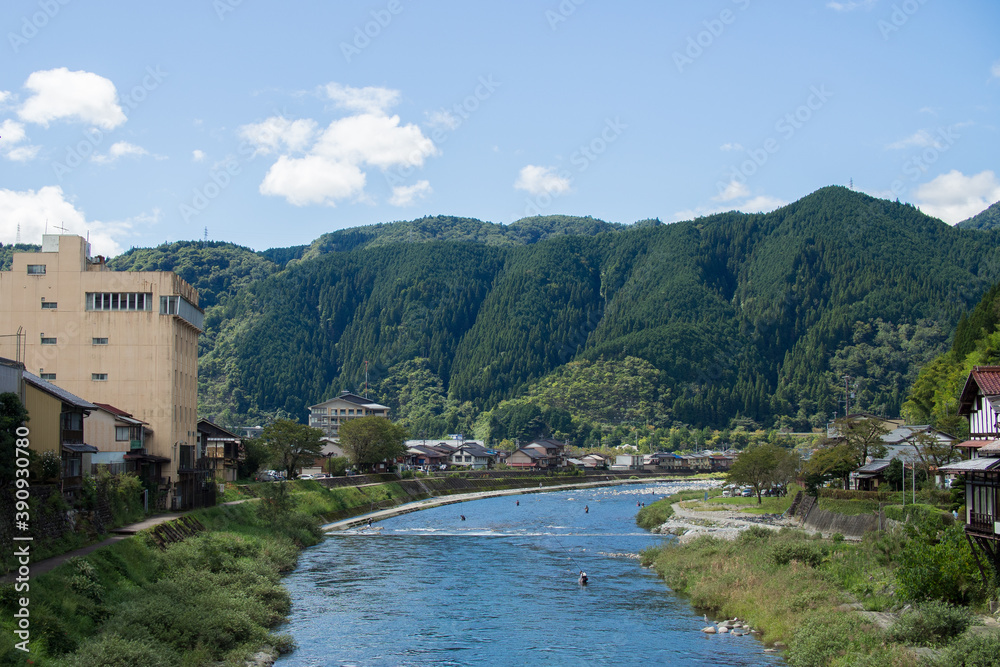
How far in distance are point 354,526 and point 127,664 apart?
50.3m

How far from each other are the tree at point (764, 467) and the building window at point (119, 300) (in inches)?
2048

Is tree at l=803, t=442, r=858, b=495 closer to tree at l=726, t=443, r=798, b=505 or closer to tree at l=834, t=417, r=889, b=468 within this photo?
tree at l=834, t=417, r=889, b=468

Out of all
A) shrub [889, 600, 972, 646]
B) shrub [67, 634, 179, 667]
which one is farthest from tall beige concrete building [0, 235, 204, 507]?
shrub [889, 600, 972, 646]

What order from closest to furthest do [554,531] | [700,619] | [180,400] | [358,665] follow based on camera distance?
[358,665] → [700,619] → [180,400] → [554,531]

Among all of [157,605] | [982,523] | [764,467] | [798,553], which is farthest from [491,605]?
[764,467]

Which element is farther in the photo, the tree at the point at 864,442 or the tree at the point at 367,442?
the tree at the point at 367,442

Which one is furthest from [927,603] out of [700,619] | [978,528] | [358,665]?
[358,665]

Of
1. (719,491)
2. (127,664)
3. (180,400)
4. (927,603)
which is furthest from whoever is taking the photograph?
(719,491)

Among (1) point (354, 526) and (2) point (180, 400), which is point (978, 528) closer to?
(2) point (180, 400)

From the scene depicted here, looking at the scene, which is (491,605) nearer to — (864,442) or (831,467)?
(831,467)

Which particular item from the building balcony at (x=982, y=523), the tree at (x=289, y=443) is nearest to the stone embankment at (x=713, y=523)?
the building balcony at (x=982, y=523)

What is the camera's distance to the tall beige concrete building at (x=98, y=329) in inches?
2223

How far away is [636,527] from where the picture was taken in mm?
76062

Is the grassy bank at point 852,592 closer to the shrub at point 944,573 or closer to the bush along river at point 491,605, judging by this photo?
the shrub at point 944,573
